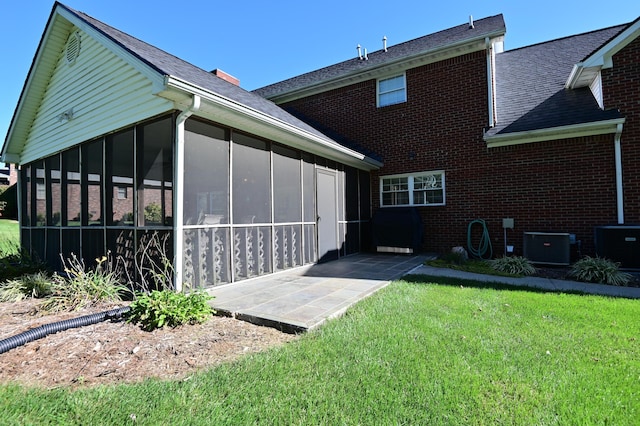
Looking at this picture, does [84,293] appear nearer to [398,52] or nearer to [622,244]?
[622,244]

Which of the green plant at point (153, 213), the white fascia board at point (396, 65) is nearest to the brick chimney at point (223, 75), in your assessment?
the white fascia board at point (396, 65)

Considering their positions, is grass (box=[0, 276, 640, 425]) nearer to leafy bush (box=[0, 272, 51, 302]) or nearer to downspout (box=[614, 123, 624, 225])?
leafy bush (box=[0, 272, 51, 302])

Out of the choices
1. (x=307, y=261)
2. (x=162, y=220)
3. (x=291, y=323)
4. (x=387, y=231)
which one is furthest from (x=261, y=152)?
(x=387, y=231)

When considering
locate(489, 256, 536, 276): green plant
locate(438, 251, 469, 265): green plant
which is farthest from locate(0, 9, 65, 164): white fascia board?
locate(489, 256, 536, 276): green plant

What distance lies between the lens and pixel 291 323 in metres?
3.28

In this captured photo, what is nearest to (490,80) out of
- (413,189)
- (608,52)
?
(608,52)

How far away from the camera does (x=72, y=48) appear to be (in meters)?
6.44

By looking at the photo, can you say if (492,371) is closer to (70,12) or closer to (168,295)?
(168,295)

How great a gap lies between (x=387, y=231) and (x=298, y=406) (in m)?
6.90

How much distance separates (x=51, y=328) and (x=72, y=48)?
20.2ft

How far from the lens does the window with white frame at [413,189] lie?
340 inches

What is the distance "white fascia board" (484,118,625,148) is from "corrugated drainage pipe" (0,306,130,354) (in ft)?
27.2

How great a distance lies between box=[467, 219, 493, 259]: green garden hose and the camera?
7777 mm

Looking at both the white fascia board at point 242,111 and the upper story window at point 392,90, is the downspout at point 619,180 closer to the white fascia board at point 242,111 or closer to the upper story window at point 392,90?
the upper story window at point 392,90
